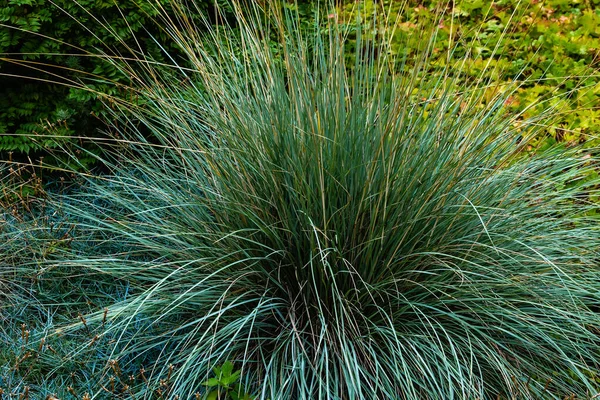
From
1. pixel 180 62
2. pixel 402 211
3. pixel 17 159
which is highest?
pixel 402 211

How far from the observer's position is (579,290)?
2611mm

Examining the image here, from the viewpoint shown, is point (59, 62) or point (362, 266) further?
point (59, 62)

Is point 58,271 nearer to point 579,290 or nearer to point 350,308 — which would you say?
point 350,308

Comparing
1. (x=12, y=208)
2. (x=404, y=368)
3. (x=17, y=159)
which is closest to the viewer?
(x=404, y=368)

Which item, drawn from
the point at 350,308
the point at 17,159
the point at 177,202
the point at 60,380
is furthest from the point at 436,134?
the point at 17,159

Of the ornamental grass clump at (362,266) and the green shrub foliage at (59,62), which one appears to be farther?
the green shrub foliage at (59,62)

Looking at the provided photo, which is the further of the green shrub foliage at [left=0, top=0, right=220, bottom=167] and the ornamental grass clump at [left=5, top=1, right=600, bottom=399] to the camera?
the green shrub foliage at [left=0, top=0, right=220, bottom=167]

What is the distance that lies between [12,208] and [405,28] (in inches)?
115

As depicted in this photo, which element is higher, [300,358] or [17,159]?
[300,358]

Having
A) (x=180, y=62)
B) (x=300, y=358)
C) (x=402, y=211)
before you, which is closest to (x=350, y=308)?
(x=300, y=358)

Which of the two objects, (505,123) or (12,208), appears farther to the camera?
(12,208)

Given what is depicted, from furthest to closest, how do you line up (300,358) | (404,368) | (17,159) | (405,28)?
(405,28)
(17,159)
(300,358)
(404,368)

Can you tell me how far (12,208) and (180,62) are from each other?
153 centimetres

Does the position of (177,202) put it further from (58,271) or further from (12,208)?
(12,208)
